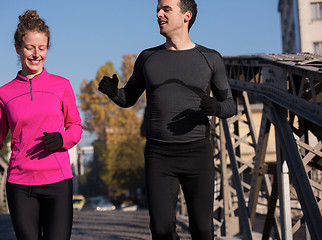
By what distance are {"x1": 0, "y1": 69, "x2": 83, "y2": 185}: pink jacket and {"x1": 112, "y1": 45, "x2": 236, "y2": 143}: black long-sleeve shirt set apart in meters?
0.39

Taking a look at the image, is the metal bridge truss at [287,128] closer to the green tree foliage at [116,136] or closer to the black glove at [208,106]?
the black glove at [208,106]

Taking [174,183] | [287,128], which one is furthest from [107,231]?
[174,183]

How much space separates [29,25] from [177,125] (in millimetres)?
1218

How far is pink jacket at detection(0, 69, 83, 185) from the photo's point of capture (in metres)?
3.96

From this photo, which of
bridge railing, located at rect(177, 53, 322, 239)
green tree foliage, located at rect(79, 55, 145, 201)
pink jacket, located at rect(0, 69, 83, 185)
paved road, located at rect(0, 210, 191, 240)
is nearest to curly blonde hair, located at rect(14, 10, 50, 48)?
pink jacket, located at rect(0, 69, 83, 185)

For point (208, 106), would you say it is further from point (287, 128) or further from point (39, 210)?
point (287, 128)

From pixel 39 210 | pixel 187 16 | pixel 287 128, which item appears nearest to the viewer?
pixel 39 210

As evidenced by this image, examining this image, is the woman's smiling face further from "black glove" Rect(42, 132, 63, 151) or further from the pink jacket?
"black glove" Rect(42, 132, 63, 151)

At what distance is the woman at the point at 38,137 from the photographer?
391cm

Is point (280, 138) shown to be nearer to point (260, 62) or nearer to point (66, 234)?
point (260, 62)

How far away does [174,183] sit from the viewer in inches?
161

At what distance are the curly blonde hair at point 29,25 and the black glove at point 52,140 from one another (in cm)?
72

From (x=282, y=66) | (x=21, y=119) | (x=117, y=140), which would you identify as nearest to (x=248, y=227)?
(x=282, y=66)

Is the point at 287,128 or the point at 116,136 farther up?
the point at 287,128
